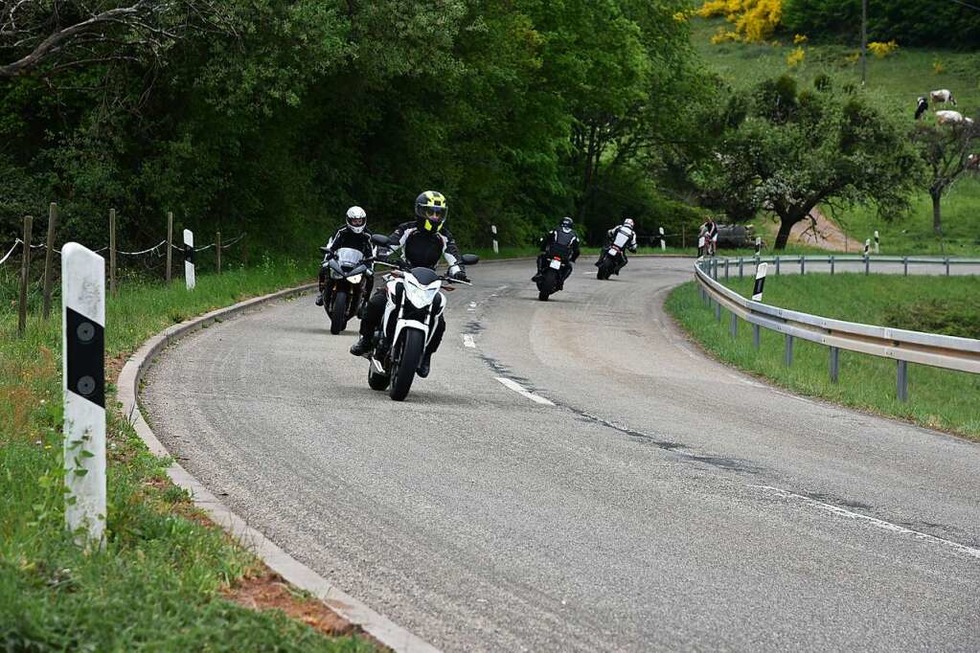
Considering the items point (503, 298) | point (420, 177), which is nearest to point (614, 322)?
point (503, 298)

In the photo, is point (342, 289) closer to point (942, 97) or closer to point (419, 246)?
point (419, 246)

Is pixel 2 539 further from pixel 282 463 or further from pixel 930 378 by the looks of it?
pixel 930 378

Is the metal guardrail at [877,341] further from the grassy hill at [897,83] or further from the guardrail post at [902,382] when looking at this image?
the grassy hill at [897,83]

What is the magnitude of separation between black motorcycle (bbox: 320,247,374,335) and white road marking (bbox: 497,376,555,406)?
421 centimetres

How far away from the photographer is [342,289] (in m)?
18.7

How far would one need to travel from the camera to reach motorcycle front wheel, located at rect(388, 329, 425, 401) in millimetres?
11719

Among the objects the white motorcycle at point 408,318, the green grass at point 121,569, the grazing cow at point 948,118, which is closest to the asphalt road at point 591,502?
the white motorcycle at point 408,318

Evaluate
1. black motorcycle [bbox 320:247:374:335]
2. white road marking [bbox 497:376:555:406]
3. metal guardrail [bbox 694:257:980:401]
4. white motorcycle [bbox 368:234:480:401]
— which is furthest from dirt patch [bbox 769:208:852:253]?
white motorcycle [bbox 368:234:480:401]

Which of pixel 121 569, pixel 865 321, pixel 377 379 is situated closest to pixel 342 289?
pixel 377 379

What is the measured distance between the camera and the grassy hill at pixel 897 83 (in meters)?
69.1

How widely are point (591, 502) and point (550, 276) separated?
21.0 metres

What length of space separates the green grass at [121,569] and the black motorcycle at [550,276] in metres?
20.1

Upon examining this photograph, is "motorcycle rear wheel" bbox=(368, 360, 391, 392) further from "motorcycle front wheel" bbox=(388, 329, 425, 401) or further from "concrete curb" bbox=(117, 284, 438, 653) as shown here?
"concrete curb" bbox=(117, 284, 438, 653)

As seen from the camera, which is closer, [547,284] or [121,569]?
[121,569]
